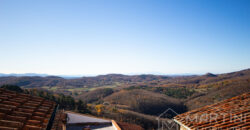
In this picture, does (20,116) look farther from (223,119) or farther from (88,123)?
(88,123)

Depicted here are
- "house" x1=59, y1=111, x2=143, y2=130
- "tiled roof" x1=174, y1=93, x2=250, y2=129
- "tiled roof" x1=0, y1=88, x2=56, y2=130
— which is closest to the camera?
"tiled roof" x1=0, y1=88, x2=56, y2=130

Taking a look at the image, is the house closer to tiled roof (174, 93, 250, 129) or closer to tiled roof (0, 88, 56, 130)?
tiled roof (174, 93, 250, 129)

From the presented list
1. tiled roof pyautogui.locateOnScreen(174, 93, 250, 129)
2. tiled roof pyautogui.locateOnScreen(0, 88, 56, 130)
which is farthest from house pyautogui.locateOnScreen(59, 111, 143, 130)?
tiled roof pyautogui.locateOnScreen(0, 88, 56, 130)

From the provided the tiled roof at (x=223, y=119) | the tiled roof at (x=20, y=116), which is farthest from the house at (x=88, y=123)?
the tiled roof at (x=20, y=116)

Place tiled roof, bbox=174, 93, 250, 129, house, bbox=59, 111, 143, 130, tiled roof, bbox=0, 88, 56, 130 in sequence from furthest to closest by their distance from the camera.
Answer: house, bbox=59, 111, 143, 130 < tiled roof, bbox=174, 93, 250, 129 < tiled roof, bbox=0, 88, 56, 130

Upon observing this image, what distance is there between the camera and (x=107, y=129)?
11.7m

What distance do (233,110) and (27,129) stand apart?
5285mm

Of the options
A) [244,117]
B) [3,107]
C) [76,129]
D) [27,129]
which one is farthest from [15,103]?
[76,129]

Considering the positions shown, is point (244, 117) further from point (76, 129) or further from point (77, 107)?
point (77, 107)

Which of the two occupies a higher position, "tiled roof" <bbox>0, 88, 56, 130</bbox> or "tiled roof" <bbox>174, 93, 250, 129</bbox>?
"tiled roof" <bbox>0, 88, 56, 130</bbox>

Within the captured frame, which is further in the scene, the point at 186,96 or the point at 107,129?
the point at 186,96

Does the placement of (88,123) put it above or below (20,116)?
below

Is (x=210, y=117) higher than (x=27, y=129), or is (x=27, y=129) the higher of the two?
(x=27, y=129)

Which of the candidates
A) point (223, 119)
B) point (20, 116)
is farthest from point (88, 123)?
point (223, 119)
